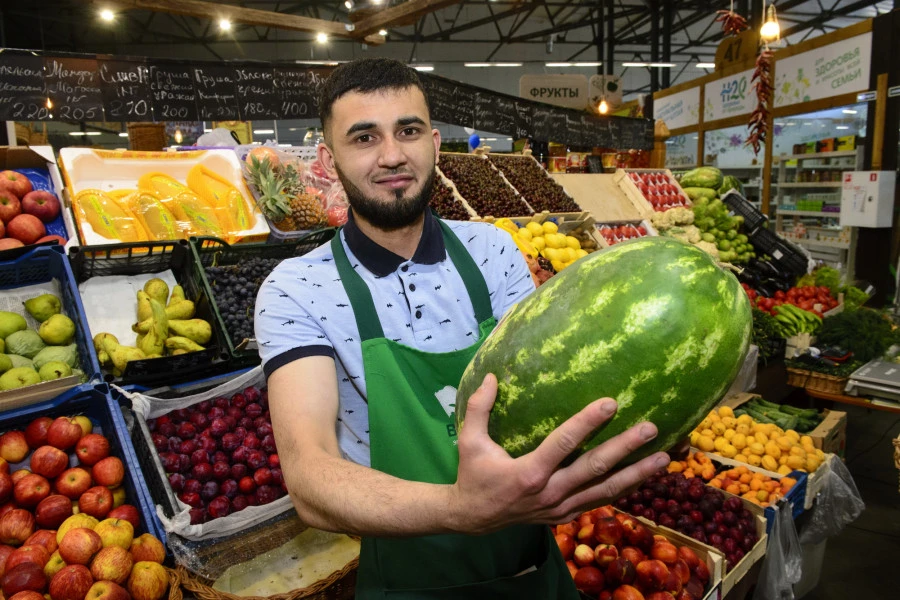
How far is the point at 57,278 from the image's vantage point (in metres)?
2.81

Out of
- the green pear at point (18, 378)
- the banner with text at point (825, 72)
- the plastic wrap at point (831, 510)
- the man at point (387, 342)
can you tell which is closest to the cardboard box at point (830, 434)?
the plastic wrap at point (831, 510)

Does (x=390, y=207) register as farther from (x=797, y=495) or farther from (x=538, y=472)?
(x=797, y=495)

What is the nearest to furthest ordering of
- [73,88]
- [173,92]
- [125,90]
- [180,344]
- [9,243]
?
[180,344] < [9,243] < [73,88] < [125,90] < [173,92]

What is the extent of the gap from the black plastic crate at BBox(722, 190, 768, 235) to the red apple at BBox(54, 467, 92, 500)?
6892 millimetres

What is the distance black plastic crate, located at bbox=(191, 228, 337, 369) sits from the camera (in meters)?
2.81

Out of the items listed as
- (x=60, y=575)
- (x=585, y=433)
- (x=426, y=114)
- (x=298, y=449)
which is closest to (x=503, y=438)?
(x=585, y=433)

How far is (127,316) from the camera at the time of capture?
9.48 ft

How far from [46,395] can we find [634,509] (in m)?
2.72

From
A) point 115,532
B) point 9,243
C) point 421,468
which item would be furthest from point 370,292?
point 9,243

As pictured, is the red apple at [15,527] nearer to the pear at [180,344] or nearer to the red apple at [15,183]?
the pear at [180,344]

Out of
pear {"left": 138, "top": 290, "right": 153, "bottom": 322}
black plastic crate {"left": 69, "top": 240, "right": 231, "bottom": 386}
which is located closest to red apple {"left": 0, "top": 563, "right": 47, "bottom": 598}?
black plastic crate {"left": 69, "top": 240, "right": 231, "bottom": 386}

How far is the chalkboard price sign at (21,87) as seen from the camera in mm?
3570

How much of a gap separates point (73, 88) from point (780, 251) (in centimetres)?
698

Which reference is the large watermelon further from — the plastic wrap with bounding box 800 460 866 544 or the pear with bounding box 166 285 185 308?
the plastic wrap with bounding box 800 460 866 544
